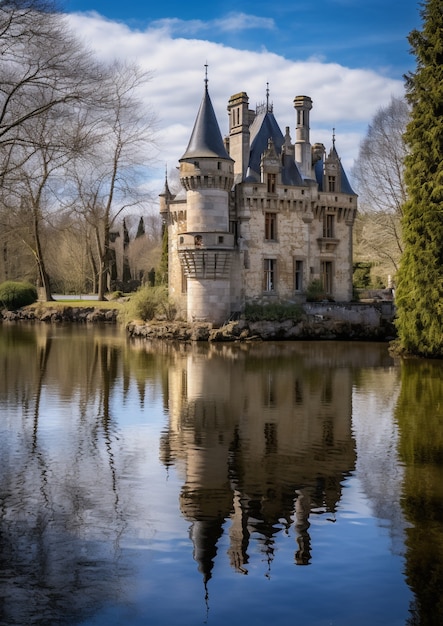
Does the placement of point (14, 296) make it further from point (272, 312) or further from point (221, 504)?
point (221, 504)

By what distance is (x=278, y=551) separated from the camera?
295 inches

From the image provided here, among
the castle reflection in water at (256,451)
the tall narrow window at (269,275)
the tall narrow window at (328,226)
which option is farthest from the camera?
the tall narrow window at (328,226)

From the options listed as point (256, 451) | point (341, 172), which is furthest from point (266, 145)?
point (256, 451)

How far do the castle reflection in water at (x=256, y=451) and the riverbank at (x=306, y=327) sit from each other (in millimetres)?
10317

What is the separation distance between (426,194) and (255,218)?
35.4ft

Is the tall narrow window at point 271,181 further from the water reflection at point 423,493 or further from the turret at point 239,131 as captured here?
the water reflection at point 423,493

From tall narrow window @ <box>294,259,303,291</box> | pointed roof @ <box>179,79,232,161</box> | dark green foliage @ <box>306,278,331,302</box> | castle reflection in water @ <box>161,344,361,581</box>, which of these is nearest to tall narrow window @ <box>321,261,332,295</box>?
dark green foliage @ <box>306,278,331,302</box>

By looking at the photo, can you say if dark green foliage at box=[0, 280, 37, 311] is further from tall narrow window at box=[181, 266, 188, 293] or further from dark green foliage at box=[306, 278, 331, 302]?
dark green foliage at box=[306, 278, 331, 302]

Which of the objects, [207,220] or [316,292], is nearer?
[207,220]

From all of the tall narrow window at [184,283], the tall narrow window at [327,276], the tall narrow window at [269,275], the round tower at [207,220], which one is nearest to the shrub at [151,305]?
the tall narrow window at [184,283]

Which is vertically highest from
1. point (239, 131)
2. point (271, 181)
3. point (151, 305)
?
point (239, 131)

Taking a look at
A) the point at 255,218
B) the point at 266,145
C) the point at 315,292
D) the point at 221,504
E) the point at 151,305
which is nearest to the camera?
the point at 221,504

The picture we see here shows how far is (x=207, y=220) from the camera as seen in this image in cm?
3181

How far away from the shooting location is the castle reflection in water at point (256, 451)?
816 centimetres
